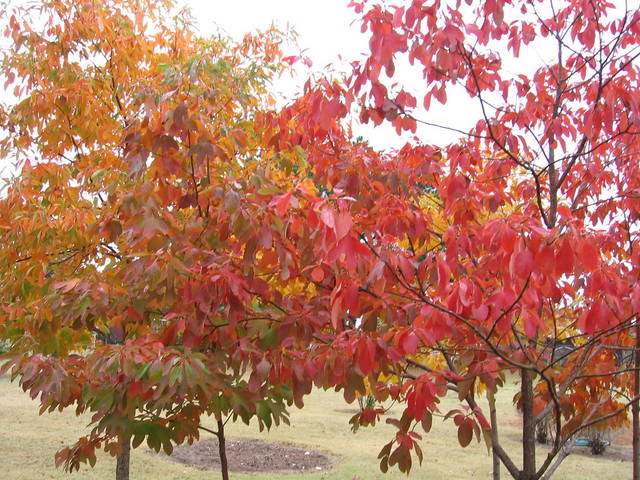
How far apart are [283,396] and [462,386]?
55.3 inches

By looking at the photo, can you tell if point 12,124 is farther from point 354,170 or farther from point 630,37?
point 630,37

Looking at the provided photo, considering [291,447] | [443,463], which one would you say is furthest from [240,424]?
[443,463]

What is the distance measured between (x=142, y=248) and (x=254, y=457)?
683 cm

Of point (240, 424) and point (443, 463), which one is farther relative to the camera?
point (240, 424)

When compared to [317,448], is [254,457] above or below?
below

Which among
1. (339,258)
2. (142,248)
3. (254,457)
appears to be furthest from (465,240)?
(254,457)

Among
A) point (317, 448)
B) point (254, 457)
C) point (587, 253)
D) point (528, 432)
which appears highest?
point (587, 253)

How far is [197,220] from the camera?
10.6 ft

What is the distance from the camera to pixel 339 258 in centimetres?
246

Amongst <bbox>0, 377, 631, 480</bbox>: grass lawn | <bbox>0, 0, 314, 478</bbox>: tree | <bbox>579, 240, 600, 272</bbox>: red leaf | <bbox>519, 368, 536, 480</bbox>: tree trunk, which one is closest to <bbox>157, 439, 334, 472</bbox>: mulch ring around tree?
<bbox>0, 377, 631, 480</bbox>: grass lawn

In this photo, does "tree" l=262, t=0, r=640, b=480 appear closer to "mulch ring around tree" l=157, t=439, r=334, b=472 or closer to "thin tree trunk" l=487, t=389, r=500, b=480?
"thin tree trunk" l=487, t=389, r=500, b=480

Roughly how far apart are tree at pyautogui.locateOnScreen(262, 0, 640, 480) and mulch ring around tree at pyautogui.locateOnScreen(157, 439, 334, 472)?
5.56 metres

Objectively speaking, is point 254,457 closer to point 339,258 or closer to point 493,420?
point 493,420

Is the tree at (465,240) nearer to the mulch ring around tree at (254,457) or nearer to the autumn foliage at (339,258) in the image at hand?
the autumn foliage at (339,258)
